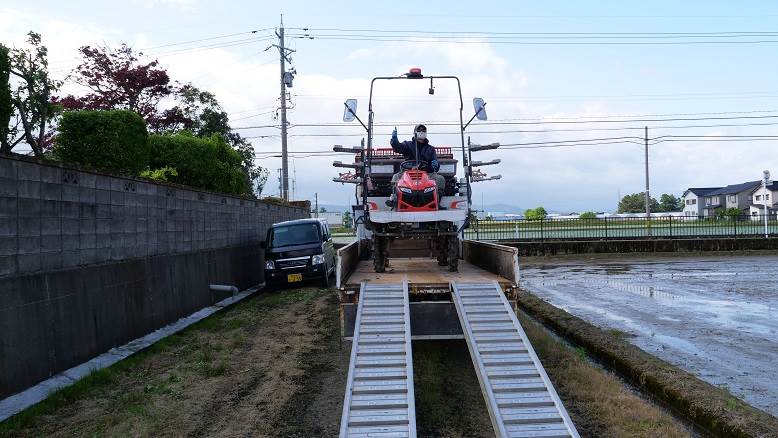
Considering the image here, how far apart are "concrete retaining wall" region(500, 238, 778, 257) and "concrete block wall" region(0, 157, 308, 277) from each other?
1767 centimetres

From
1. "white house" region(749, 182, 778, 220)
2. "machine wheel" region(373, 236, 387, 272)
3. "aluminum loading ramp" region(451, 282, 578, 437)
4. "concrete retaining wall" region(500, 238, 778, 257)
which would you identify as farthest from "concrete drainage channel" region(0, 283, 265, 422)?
"white house" region(749, 182, 778, 220)

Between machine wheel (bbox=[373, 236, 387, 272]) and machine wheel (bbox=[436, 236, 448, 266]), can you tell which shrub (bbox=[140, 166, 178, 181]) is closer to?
machine wheel (bbox=[373, 236, 387, 272])

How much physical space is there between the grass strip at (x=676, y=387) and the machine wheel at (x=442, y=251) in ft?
7.44

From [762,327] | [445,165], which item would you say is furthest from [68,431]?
[762,327]

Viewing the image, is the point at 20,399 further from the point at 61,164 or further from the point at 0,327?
the point at 61,164

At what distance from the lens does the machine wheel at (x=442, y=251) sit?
1005 cm

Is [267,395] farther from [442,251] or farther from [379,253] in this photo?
[442,251]

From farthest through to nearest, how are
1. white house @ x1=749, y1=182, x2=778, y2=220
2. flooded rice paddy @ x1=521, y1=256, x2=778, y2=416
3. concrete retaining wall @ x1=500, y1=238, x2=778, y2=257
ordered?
white house @ x1=749, y1=182, x2=778, y2=220, concrete retaining wall @ x1=500, y1=238, x2=778, y2=257, flooded rice paddy @ x1=521, y1=256, x2=778, y2=416

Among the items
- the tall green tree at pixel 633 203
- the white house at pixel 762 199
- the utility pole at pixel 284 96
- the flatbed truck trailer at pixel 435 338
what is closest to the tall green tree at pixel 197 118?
the utility pole at pixel 284 96

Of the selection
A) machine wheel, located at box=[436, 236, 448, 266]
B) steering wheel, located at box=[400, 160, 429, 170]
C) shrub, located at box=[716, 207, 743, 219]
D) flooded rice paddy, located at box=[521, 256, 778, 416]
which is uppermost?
steering wheel, located at box=[400, 160, 429, 170]

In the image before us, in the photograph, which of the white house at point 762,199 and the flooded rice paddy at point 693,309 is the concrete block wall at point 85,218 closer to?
the flooded rice paddy at point 693,309

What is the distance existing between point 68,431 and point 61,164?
3.79 m

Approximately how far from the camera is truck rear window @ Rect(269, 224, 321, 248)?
15758mm

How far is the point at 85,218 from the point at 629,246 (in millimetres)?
24464
